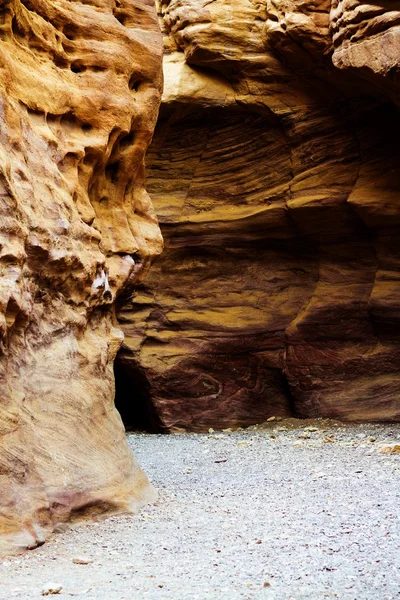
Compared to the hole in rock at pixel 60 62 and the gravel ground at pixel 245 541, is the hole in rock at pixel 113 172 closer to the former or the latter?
the hole in rock at pixel 60 62

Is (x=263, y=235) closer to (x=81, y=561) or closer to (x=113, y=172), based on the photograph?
(x=113, y=172)

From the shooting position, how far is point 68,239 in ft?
20.2

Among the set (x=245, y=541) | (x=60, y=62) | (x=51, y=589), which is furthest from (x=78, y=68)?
(x=51, y=589)

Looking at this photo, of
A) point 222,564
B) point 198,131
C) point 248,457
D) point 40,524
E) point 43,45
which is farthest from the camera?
point 198,131

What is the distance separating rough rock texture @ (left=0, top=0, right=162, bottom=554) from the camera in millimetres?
5262

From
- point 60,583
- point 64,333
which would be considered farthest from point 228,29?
point 60,583

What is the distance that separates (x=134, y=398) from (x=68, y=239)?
7.51 m

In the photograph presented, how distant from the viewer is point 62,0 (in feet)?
23.4

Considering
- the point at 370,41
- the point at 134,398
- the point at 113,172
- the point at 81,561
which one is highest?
the point at 370,41

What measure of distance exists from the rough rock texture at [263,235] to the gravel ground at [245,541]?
368 centimetres

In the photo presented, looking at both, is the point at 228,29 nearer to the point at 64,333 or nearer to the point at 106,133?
the point at 106,133

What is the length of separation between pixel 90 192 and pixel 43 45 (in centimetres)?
140

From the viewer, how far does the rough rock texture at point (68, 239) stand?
207 inches

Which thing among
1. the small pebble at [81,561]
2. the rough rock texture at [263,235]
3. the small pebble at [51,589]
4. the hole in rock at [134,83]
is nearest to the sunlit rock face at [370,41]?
the rough rock texture at [263,235]
